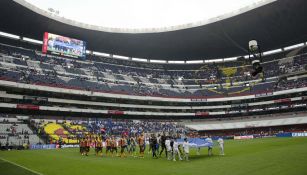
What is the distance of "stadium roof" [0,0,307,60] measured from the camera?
Result: 166ft

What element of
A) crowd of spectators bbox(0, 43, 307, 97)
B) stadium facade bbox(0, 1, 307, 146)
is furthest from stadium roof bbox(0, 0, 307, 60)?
Result: crowd of spectators bbox(0, 43, 307, 97)

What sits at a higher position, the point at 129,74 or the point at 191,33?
the point at 191,33

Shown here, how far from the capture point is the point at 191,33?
203 feet

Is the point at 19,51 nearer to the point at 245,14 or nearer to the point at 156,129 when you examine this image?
the point at 156,129

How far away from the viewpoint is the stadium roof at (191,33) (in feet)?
166

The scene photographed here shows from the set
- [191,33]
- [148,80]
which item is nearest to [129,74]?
[148,80]

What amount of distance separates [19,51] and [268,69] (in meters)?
63.9

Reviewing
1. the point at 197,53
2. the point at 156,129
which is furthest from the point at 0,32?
the point at 197,53

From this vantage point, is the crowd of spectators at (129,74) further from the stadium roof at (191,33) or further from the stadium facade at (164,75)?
the stadium roof at (191,33)

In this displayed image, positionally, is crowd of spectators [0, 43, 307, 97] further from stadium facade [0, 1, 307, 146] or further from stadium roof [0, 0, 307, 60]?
stadium roof [0, 0, 307, 60]

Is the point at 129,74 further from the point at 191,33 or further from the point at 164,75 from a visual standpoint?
the point at 191,33

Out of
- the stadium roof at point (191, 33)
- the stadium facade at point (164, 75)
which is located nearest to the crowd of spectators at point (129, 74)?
the stadium facade at point (164, 75)

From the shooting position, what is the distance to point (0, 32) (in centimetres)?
5781

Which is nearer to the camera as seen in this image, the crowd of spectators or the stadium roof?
the stadium roof
